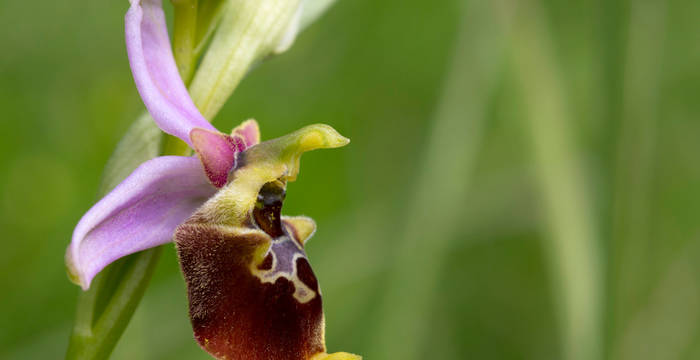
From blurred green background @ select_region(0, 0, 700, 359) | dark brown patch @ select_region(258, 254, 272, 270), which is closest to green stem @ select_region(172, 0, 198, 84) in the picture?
dark brown patch @ select_region(258, 254, 272, 270)

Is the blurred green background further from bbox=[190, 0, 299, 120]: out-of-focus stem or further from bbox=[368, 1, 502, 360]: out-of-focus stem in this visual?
bbox=[190, 0, 299, 120]: out-of-focus stem

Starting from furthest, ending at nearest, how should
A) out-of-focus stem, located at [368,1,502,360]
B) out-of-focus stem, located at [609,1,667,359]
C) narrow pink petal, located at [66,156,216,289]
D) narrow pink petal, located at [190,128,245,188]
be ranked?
out-of-focus stem, located at [368,1,502,360] → out-of-focus stem, located at [609,1,667,359] → narrow pink petal, located at [190,128,245,188] → narrow pink petal, located at [66,156,216,289]

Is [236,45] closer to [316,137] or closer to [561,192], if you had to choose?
[316,137]

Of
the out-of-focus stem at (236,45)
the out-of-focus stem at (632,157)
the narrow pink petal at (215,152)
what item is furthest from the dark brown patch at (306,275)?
the out-of-focus stem at (632,157)

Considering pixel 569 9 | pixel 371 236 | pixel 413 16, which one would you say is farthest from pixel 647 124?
pixel 413 16

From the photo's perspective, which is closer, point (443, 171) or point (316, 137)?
point (316, 137)

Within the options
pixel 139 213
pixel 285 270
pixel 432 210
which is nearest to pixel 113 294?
pixel 139 213

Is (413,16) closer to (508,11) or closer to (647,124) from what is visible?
(508,11)
